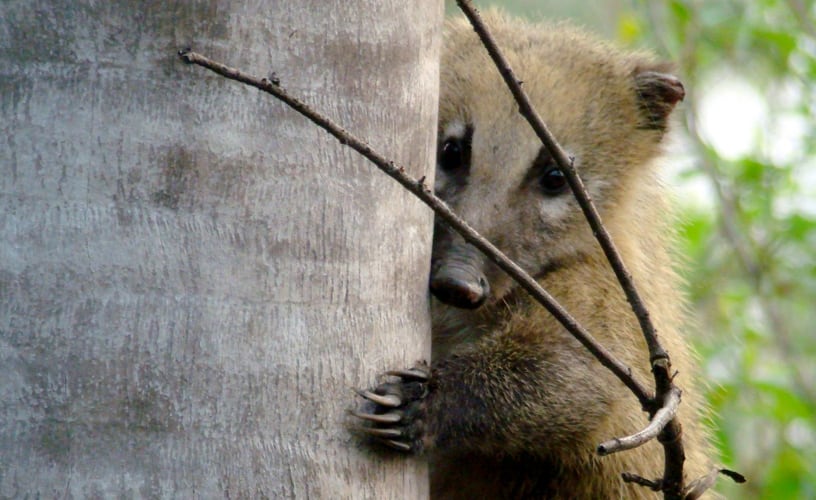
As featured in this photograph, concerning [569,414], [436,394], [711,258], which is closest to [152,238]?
[436,394]

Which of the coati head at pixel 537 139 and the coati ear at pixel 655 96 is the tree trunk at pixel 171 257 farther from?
the coati ear at pixel 655 96

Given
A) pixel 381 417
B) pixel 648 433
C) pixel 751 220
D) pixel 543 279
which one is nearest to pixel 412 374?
pixel 381 417

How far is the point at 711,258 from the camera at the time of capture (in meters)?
8.18

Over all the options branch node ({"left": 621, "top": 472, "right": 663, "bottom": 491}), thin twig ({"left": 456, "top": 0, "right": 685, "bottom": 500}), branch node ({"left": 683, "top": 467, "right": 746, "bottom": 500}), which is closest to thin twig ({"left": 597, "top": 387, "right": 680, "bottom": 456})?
thin twig ({"left": 456, "top": 0, "right": 685, "bottom": 500})

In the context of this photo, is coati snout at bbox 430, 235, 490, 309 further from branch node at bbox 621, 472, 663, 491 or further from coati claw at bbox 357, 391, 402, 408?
branch node at bbox 621, 472, 663, 491

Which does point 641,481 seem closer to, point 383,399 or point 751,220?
point 383,399

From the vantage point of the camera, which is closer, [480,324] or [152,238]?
[152,238]

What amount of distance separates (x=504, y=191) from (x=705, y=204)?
6.77m

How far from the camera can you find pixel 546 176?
374 centimetres

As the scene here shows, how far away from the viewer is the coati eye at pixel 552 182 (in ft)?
12.3

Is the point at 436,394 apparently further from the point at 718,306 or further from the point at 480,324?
the point at 718,306

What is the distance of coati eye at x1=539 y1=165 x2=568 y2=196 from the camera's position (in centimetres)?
374

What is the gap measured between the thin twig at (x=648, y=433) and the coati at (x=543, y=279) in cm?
61

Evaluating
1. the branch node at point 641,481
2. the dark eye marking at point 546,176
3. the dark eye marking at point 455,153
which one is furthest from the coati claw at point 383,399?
the dark eye marking at point 546,176
